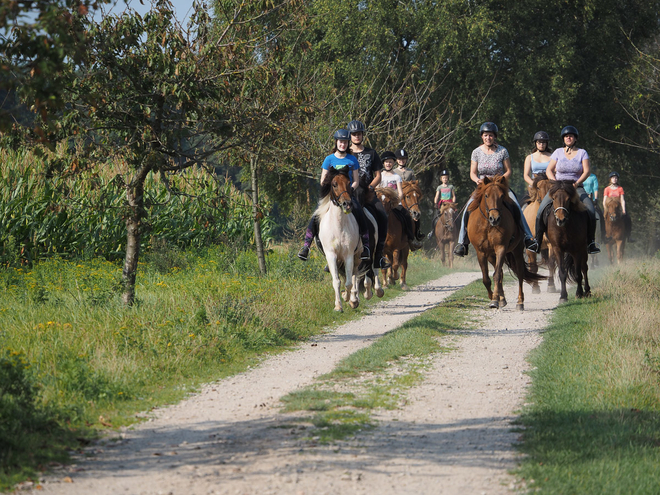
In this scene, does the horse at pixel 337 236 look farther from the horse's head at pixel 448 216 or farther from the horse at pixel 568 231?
the horse's head at pixel 448 216

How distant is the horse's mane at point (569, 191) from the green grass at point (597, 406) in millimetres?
2440

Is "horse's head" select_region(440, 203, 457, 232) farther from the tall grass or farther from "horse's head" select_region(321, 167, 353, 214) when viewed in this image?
"horse's head" select_region(321, 167, 353, 214)

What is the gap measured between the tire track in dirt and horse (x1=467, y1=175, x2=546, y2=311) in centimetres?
531

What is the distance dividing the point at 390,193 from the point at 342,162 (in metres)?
4.01

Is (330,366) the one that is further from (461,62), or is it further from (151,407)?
(461,62)

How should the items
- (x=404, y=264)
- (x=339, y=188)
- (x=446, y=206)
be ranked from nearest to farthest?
(x=339, y=188) → (x=404, y=264) → (x=446, y=206)

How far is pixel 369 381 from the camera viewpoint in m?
7.55

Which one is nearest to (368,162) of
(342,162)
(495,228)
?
(342,162)

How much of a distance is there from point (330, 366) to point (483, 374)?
1.66 m

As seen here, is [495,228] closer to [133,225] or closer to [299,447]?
[133,225]

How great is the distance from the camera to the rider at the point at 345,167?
38.0 feet

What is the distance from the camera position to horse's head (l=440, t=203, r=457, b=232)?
83.9ft

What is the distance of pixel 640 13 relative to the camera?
27250 millimetres

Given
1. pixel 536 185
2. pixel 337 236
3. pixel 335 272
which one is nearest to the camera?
pixel 337 236
